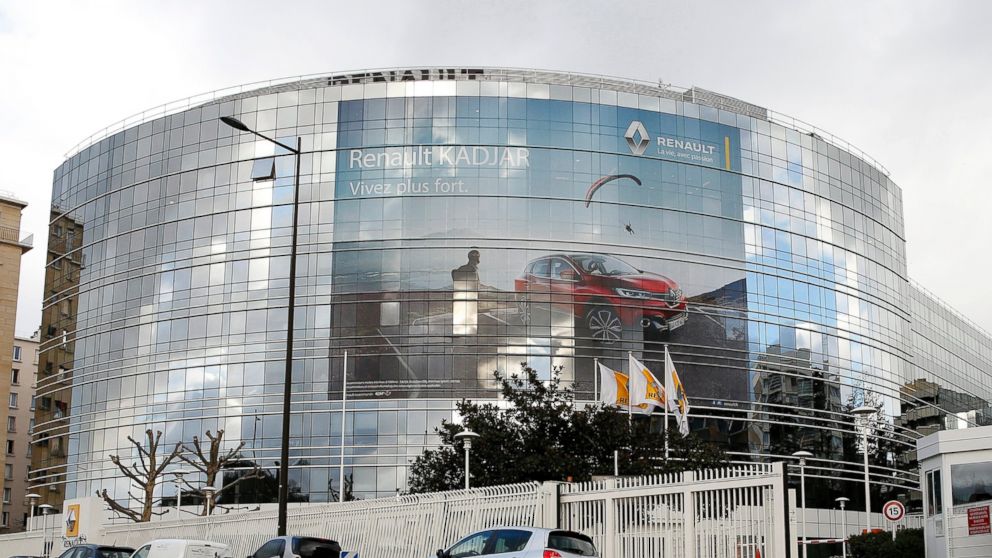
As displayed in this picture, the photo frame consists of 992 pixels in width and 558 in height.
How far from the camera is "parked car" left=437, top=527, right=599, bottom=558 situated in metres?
20.6

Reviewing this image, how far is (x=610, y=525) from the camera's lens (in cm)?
2341

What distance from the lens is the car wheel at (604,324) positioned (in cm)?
7088

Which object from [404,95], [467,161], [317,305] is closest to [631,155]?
[467,161]

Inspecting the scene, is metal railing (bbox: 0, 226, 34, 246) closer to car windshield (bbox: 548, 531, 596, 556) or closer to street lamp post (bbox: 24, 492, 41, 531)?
street lamp post (bbox: 24, 492, 41, 531)

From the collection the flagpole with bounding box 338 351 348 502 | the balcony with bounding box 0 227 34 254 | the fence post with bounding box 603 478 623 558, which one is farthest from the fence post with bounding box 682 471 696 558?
the balcony with bounding box 0 227 34 254

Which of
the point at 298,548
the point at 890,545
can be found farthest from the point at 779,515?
the point at 890,545

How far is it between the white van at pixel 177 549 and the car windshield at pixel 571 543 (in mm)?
10083

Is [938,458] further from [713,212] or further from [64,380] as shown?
[64,380]

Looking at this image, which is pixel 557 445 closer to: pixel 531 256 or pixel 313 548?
pixel 313 548

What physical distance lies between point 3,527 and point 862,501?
65.7 m

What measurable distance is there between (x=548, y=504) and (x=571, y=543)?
12.6 feet

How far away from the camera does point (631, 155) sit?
7400 centimetres

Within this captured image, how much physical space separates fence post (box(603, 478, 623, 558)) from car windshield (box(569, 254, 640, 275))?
4807 cm

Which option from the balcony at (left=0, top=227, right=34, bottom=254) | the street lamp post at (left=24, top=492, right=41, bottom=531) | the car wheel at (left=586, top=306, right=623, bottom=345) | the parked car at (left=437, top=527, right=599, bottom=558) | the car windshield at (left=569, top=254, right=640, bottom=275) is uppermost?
the balcony at (left=0, top=227, right=34, bottom=254)
